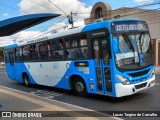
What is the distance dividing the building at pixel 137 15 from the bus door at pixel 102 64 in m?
17.1

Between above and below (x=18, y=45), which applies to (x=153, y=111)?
below

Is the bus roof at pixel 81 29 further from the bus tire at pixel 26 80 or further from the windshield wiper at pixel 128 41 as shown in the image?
the bus tire at pixel 26 80

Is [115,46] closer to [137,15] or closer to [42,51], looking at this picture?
[42,51]

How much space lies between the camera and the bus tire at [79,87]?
10.6 metres

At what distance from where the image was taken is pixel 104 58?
9.16 m

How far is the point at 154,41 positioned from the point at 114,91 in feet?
67.1

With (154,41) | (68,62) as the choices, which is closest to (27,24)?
(68,62)

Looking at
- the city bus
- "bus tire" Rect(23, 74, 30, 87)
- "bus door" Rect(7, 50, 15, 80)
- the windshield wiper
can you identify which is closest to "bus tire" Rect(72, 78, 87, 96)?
the city bus

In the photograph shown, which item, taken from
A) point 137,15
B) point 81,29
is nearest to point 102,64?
point 81,29

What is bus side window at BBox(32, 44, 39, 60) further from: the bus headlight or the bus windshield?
the bus headlight

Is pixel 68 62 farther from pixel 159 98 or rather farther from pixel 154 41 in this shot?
pixel 154 41

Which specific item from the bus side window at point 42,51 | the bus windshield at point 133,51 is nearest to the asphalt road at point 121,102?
the bus windshield at point 133,51

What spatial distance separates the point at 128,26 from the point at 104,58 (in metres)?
1.47

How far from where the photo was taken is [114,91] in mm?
8758
